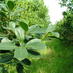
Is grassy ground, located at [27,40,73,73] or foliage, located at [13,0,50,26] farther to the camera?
grassy ground, located at [27,40,73,73]

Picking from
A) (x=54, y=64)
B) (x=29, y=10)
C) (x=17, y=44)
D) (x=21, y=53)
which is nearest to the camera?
(x=21, y=53)

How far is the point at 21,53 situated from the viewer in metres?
0.97

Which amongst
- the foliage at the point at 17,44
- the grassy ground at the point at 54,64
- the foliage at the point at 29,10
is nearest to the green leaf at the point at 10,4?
the foliage at the point at 17,44

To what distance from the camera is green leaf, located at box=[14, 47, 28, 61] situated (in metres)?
0.96

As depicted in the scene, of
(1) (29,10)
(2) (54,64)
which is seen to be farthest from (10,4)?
(2) (54,64)

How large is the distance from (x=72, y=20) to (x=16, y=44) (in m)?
12.7

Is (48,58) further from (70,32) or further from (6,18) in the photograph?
(6,18)

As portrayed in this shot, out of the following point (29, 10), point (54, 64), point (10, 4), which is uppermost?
point (10, 4)

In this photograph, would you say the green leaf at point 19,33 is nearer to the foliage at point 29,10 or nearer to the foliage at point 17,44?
the foliage at point 17,44

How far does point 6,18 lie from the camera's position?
143cm

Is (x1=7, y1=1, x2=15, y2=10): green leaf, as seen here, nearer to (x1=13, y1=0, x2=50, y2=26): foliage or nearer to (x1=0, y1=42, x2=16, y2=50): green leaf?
(x1=13, y1=0, x2=50, y2=26): foliage

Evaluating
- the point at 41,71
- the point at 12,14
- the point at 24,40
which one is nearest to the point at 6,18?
the point at 12,14

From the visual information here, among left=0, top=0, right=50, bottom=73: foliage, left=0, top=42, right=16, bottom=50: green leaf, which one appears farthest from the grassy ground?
left=0, top=42, right=16, bottom=50: green leaf

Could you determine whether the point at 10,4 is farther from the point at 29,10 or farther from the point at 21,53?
the point at 29,10
